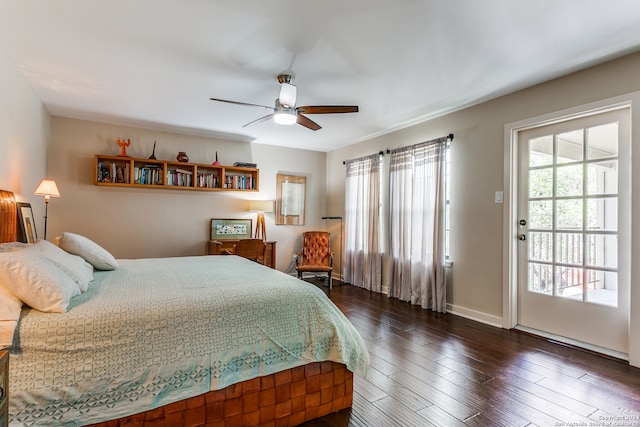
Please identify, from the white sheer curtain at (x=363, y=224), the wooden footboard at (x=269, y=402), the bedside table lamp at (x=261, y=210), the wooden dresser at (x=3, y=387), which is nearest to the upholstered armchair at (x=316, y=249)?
the white sheer curtain at (x=363, y=224)

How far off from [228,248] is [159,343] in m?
3.33

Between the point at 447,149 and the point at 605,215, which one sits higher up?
the point at 447,149

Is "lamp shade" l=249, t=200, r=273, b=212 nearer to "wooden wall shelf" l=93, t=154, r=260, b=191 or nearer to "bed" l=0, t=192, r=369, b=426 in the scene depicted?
"wooden wall shelf" l=93, t=154, r=260, b=191

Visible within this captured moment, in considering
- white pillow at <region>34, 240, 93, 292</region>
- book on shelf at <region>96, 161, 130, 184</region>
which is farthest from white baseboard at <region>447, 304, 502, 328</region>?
book on shelf at <region>96, 161, 130, 184</region>

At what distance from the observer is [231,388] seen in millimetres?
1545

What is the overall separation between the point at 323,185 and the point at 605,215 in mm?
4274

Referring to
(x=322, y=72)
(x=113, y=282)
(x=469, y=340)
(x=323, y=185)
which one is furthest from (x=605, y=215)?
(x=323, y=185)

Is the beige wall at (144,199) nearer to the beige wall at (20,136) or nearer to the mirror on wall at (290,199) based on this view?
the mirror on wall at (290,199)

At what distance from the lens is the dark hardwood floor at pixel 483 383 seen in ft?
5.86

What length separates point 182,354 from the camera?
144 centimetres

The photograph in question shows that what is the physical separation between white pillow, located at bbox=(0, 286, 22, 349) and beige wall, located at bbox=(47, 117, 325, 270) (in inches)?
137

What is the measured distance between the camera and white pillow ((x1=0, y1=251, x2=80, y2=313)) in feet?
4.36

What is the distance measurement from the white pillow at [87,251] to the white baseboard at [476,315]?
354cm

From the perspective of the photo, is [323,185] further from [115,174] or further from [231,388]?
[231,388]
